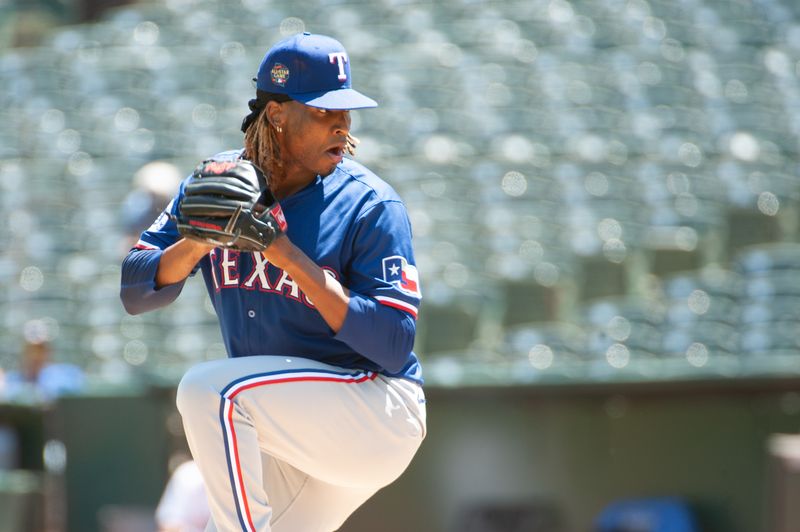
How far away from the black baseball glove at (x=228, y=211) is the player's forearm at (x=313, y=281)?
37 millimetres

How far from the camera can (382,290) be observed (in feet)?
6.98

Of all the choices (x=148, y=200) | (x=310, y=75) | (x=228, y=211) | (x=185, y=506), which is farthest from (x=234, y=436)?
(x=148, y=200)

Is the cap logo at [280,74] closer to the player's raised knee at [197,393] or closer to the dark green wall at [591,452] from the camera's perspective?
the player's raised knee at [197,393]

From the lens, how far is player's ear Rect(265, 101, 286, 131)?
222cm

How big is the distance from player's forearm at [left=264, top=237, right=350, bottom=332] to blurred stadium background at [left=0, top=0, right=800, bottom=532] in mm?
1508

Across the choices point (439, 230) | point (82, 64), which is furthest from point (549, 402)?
point (82, 64)

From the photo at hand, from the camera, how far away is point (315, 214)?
7.24ft

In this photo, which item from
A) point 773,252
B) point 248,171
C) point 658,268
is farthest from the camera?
point 658,268

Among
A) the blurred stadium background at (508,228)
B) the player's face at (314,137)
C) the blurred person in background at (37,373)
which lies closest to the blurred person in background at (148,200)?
the blurred stadium background at (508,228)

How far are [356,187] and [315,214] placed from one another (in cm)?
10

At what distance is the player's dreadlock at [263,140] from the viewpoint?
2236 mm

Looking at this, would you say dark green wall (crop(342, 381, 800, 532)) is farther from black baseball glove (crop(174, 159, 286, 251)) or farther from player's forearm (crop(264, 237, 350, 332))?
black baseball glove (crop(174, 159, 286, 251))

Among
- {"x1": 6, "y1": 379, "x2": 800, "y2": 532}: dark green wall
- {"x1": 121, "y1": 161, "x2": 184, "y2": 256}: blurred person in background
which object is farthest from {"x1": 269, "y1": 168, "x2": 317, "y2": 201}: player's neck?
{"x1": 6, "y1": 379, "x2": 800, "y2": 532}: dark green wall

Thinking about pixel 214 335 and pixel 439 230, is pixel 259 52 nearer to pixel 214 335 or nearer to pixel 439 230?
pixel 439 230
